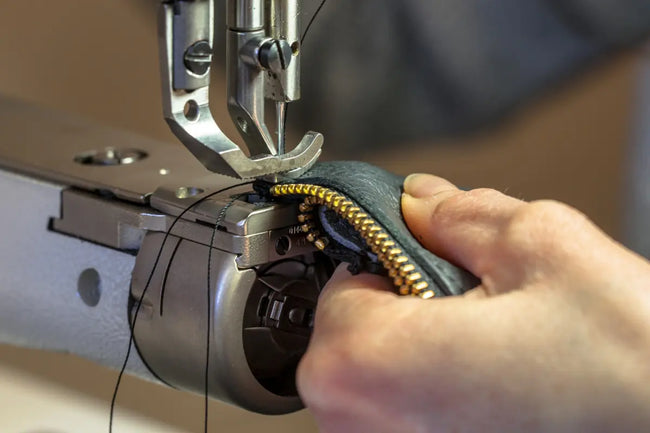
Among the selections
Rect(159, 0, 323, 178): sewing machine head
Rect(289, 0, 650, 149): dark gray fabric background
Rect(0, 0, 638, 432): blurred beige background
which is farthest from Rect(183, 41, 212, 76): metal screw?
Rect(0, 0, 638, 432): blurred beige background

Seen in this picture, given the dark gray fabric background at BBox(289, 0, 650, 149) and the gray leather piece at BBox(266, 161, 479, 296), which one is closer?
the gray leather piece at BBox(266, 161, 479, 296)

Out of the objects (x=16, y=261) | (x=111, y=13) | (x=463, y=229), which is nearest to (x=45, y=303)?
(x=16, y=261)

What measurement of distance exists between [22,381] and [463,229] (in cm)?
43

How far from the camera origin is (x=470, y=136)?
1451mm

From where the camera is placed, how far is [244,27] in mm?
550

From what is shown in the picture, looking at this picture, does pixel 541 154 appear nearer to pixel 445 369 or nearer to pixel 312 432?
pixel 312 432

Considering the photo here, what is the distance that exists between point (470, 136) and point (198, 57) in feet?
3.20

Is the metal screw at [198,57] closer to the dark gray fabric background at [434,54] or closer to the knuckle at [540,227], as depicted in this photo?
the knuckle at [540,227]

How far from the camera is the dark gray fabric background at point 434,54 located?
1.24 metres

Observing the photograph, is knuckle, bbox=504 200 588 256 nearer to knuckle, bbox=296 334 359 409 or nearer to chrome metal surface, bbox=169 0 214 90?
knuckle, bbox=296 334 359 409

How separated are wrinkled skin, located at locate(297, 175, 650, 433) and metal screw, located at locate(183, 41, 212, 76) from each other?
17cm

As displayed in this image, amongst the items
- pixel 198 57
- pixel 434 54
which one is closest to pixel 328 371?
pixel 198 57

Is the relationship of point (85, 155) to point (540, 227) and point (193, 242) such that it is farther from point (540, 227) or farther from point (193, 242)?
point (540, 227)

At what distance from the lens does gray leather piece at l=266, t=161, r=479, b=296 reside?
47 centimetres
